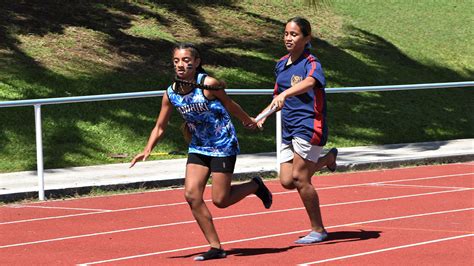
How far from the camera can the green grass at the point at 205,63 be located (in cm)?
1919

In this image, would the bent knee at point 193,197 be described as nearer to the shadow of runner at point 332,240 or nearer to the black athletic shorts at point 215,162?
the black athletic shorts at point 215,162

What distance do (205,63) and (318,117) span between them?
15006mm

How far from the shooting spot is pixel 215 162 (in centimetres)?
884

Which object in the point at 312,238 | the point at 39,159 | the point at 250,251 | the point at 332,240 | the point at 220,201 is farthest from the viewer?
the point at 39,159

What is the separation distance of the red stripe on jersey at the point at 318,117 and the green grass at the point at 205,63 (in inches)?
319

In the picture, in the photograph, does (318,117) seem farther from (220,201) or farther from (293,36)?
(220,201)

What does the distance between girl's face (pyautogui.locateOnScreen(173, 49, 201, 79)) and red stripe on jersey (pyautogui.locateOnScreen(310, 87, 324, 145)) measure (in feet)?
3.87

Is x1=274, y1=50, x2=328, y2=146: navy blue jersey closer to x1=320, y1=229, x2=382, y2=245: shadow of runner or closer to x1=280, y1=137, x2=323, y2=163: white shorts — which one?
x1=280, y1=137, x2=323, y2=163: white shorts

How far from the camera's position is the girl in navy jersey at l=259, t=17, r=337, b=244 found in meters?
9.34

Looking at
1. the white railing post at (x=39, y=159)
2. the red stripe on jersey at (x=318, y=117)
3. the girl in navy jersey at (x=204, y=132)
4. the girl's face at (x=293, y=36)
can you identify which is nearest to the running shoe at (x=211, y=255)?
the girl in navy jersey at (x=204, y=132)

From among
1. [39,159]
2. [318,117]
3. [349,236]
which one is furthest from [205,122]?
[39,159]

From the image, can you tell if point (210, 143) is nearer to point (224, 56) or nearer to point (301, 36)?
point (301, 36)

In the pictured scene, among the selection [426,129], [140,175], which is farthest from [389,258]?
[426,129]

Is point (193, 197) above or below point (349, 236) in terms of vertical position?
above
